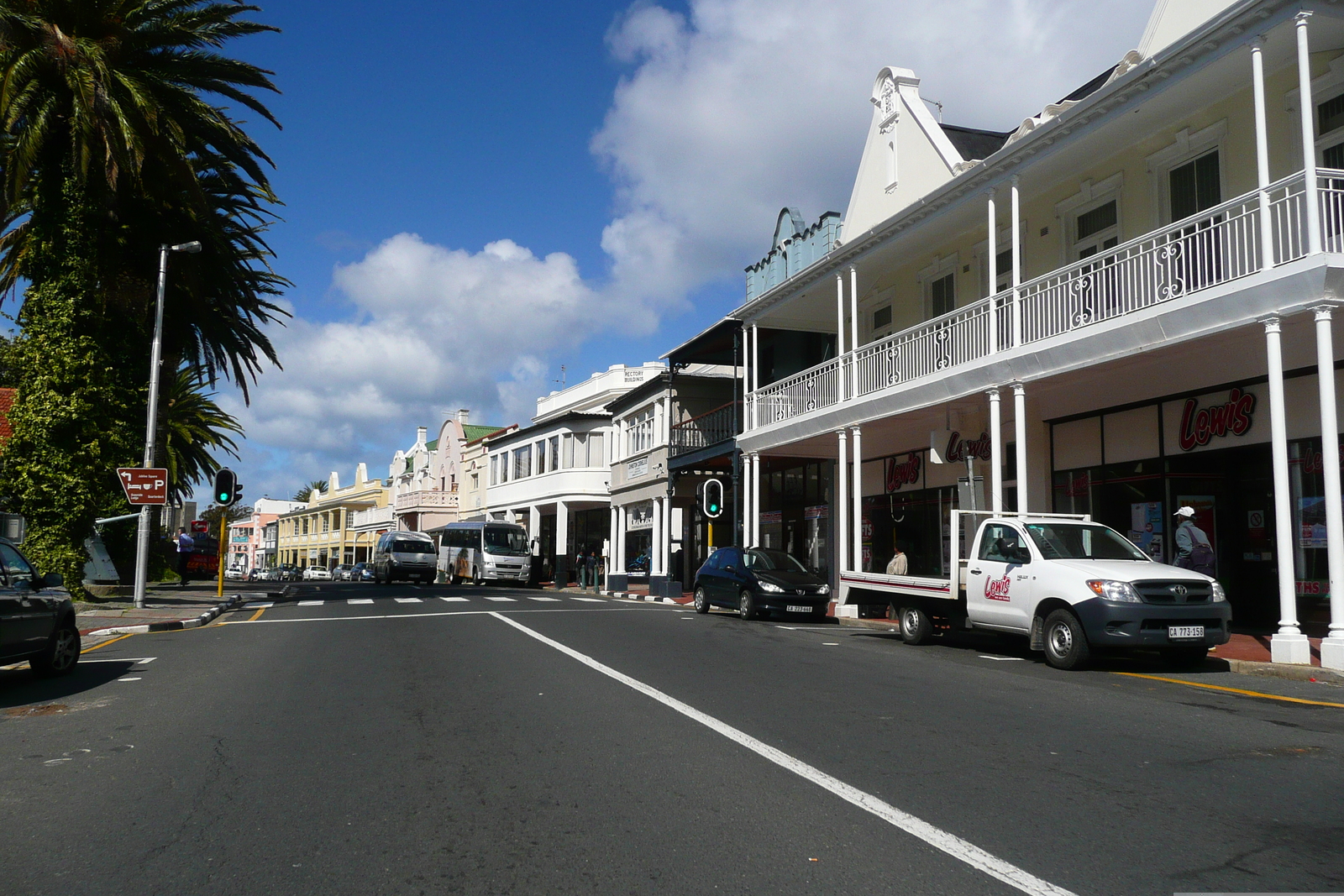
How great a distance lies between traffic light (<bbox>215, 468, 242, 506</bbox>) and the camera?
24.9 metres

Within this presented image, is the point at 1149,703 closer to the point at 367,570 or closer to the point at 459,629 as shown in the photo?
the point at 459,629

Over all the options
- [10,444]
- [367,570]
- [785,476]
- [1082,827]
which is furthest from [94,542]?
[367,570]

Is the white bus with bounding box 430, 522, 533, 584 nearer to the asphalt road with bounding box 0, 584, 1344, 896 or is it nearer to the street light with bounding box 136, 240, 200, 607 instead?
the street light with bounding box 136, 240, 200, 607

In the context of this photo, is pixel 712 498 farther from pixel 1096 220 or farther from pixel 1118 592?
pixel 1118 592

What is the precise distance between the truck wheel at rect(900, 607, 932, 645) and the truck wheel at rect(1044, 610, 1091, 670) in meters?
2.85

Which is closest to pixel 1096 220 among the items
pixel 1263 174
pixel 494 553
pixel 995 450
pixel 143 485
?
pixel 995 450

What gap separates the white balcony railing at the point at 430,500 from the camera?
65000mm

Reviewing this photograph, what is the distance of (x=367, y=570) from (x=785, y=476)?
1565 inches

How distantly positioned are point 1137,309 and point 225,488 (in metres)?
20.6

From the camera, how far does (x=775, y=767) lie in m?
6.31

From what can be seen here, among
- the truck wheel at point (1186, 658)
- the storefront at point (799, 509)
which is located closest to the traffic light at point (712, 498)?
the storefront at point (799, 509)

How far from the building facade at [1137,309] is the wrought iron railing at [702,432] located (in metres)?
8.48

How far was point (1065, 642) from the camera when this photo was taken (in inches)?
453

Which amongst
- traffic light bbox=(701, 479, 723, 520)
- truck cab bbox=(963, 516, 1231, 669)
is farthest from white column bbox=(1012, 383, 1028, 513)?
traffic light bbox=(701, 479, 723, 520)
